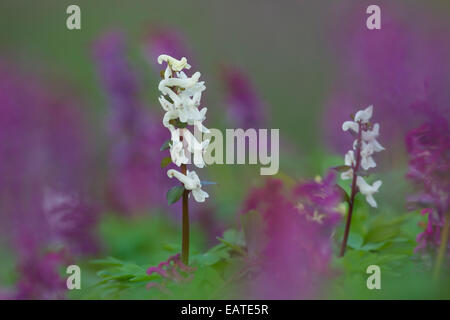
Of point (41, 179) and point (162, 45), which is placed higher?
point (162, 45)

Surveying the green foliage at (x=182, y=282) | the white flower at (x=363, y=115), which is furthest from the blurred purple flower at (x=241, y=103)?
the white flower at (x=363, y=115)

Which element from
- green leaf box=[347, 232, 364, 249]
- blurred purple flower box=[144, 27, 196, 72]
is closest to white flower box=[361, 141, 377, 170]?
green leaf box=[347, 232, 364, 249]

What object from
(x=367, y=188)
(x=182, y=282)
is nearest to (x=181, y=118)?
(x=182, y=282)

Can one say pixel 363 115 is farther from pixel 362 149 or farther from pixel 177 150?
pixel 177 150

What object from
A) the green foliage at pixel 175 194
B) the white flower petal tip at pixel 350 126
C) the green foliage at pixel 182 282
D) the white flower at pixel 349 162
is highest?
the white flower petal tip at pixel 350 126

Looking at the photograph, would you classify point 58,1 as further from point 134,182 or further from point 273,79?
point 134,182

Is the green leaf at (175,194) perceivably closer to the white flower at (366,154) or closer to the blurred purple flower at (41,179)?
the white flower at (366,154)
